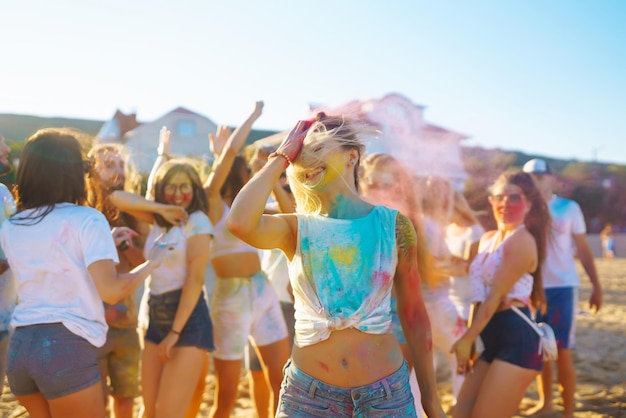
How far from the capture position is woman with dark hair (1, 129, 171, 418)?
2426 mm

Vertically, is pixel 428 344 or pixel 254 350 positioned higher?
pixel 428 344

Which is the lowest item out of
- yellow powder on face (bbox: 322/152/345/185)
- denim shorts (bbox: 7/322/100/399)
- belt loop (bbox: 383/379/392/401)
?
denim shorts (bbox: 7/322/100/399)

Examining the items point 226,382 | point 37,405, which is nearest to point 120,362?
point 226,382

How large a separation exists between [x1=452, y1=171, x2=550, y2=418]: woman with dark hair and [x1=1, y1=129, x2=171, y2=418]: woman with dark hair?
1.99 m

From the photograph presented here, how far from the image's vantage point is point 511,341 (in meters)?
3.29

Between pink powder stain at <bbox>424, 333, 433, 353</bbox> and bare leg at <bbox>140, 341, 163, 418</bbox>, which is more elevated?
pink powder stain at <bbox>424, 333, 433, 353</bbox>

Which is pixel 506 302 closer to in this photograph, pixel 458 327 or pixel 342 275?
pixel 458 327

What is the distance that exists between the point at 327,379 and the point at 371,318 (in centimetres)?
27

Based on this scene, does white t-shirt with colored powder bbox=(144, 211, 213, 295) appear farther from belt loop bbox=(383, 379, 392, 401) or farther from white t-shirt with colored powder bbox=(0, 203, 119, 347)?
belt loop bbox=(383, 379, 392, 401)

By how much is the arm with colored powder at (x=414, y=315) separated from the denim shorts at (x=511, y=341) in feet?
3.86

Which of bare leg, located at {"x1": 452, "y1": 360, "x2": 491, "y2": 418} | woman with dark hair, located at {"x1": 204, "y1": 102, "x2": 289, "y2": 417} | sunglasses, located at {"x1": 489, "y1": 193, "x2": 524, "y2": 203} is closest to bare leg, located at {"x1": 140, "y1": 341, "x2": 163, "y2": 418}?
woman with dark hair, located at {"x1": 204, "y1": 102, "x2": 289, "y2": 417}

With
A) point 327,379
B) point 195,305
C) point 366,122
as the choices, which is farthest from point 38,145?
point 327,379

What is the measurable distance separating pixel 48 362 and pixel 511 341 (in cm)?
241

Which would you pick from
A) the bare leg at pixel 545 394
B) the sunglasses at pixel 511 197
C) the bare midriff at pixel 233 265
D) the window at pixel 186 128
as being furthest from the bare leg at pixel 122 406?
the window at pixel 186 128
